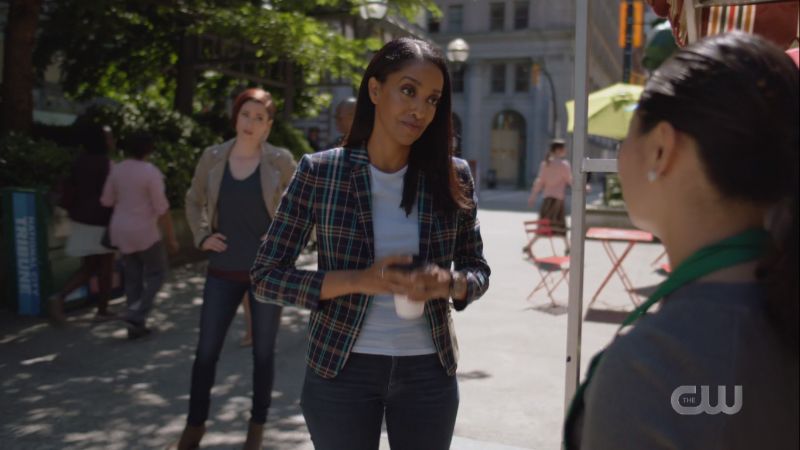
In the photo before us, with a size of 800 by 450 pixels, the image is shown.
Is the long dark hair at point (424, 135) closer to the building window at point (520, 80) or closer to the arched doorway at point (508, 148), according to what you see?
the building window at point (520, 80)

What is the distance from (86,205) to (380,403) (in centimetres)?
552

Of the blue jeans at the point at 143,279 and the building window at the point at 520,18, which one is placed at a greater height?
the building window at the point at 520,18

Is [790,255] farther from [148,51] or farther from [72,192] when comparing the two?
[148,51]

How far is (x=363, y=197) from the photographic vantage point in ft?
6.93

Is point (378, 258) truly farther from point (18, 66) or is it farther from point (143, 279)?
point (18, 66)

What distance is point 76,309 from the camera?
7.51m

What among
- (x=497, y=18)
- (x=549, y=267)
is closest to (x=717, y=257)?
(x=549, y=267)

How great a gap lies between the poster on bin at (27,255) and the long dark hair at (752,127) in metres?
7.30

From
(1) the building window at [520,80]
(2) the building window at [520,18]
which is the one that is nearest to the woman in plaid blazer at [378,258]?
(2) the building window at [520,18]

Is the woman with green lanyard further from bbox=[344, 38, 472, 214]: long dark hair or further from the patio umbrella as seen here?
the patio umbrella

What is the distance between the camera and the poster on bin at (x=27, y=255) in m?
7.15

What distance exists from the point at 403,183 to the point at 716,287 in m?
1.30

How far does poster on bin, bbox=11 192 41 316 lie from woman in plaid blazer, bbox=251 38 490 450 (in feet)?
19.5

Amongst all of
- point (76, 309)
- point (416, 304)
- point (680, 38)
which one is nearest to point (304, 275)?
point (416, 304)
